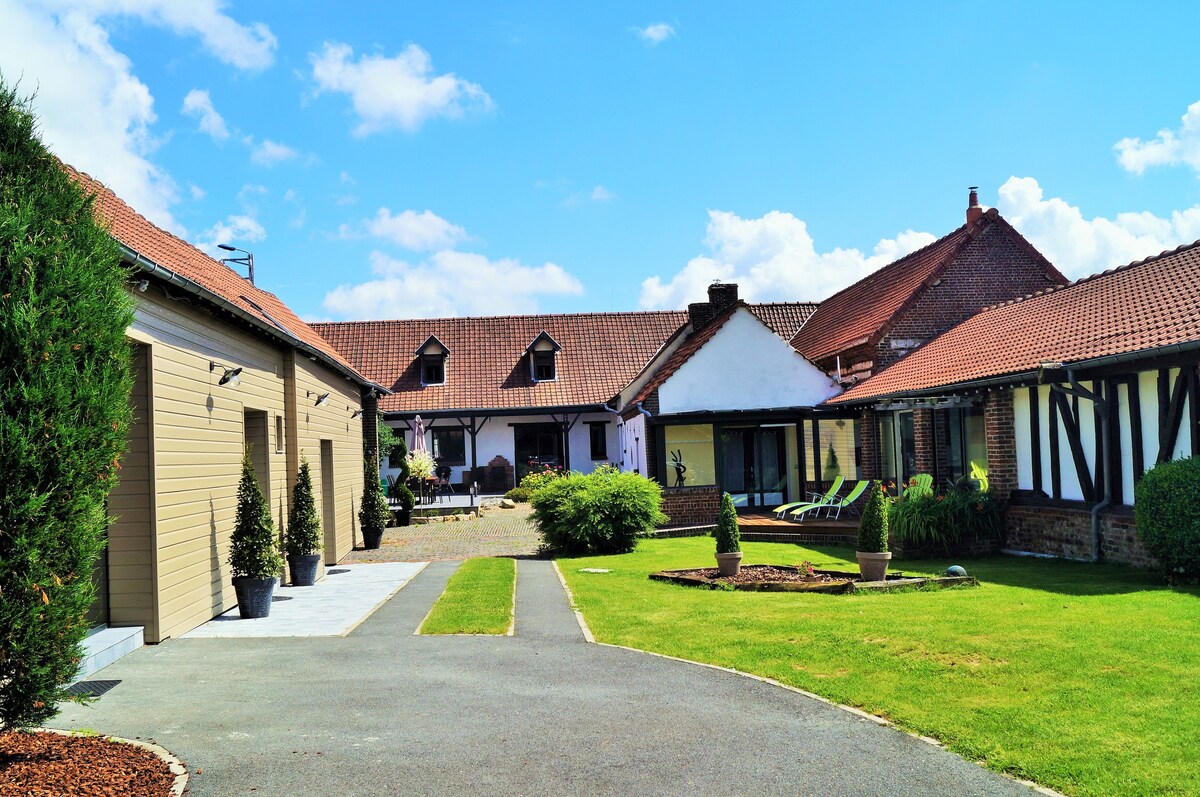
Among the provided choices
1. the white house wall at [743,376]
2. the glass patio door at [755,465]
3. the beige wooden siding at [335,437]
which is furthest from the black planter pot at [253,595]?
the glass patio door at [755,465]

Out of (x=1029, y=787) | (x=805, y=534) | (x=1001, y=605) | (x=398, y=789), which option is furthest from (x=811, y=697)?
(x=805, y=534)

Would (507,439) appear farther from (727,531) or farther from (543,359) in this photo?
(727,531)

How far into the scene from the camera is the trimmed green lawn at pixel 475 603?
9.72m

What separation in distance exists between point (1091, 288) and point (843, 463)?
308 inches

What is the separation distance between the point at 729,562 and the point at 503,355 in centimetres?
Answer: 2410

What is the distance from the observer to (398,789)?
4.87 m

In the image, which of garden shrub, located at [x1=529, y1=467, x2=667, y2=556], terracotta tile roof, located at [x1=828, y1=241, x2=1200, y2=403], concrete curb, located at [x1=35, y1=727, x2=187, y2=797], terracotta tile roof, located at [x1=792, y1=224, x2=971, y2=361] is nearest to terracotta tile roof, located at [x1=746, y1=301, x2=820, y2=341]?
terracotta tile roof, located at [x1=792, y1=224, x2=971, y2=361]

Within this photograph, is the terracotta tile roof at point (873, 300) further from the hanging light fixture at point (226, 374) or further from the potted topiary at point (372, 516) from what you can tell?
the hanging light fixture at point (226, 374)

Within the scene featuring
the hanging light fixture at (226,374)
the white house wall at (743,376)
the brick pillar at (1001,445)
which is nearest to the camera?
the hanging light fixture at (226,374)

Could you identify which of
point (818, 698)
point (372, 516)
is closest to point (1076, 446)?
point (818, 698)

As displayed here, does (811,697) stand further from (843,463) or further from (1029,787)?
(843,463)

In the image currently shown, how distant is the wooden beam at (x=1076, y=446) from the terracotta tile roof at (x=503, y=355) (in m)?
20.4

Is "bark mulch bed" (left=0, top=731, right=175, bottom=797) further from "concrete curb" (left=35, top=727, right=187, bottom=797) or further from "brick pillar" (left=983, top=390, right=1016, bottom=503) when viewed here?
"brick pillar" (left=983, top=390, right=1016, bottom=503)

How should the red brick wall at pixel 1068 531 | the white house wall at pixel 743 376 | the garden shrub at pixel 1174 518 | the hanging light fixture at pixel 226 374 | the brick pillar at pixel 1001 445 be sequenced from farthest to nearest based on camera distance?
the white house wall at pixel 743 376, the brick pillar at pixel 1001 445, the red brick wall at pixel 1068 531, the hanging light fixture at pixel 226 374, the garden shrub at pixel 1174 518
